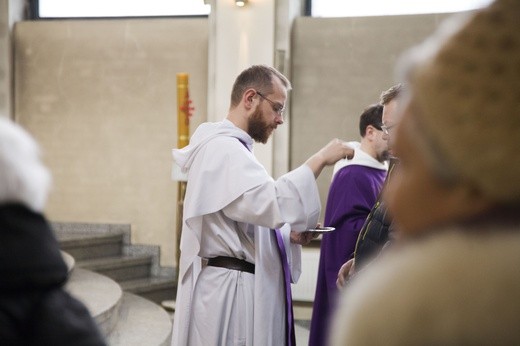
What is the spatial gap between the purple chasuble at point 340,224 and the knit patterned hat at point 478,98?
3.52 metres

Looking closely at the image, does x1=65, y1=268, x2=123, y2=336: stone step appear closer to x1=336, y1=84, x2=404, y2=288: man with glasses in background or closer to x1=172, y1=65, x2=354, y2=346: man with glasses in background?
x1=172, y1=65, x2=354, y2=346: man with glasses in background

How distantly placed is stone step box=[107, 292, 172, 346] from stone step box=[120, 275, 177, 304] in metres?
0.78

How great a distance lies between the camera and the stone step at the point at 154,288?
7.60 m

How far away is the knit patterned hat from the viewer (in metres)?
0.65

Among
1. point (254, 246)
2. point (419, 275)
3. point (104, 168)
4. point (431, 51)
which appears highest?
point (431, 51)

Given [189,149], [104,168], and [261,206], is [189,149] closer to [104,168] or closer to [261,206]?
[261,206]

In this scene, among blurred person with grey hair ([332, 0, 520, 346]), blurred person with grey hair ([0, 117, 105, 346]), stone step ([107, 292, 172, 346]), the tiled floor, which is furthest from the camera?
the tiled floor

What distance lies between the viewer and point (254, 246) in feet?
10.3

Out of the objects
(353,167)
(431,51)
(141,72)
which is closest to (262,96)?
(353,167)

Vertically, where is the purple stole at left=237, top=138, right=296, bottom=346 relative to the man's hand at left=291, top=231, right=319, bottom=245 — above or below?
below

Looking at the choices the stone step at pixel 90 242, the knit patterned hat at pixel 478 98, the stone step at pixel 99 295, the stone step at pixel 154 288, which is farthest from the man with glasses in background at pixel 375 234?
the stone step at pixel 90 242

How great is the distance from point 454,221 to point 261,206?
7.40 ft

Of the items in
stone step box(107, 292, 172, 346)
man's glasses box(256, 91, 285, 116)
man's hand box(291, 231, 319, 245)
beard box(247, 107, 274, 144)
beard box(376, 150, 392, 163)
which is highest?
man's glasses box(256, 91, 285, 116)

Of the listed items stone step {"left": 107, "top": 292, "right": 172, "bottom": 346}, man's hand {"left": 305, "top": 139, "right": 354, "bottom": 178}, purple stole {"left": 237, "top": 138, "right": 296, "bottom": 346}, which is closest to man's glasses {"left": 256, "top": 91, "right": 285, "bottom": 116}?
purple stole {"left": 237, "top": 138, "right": 296, "bottom": 346}
